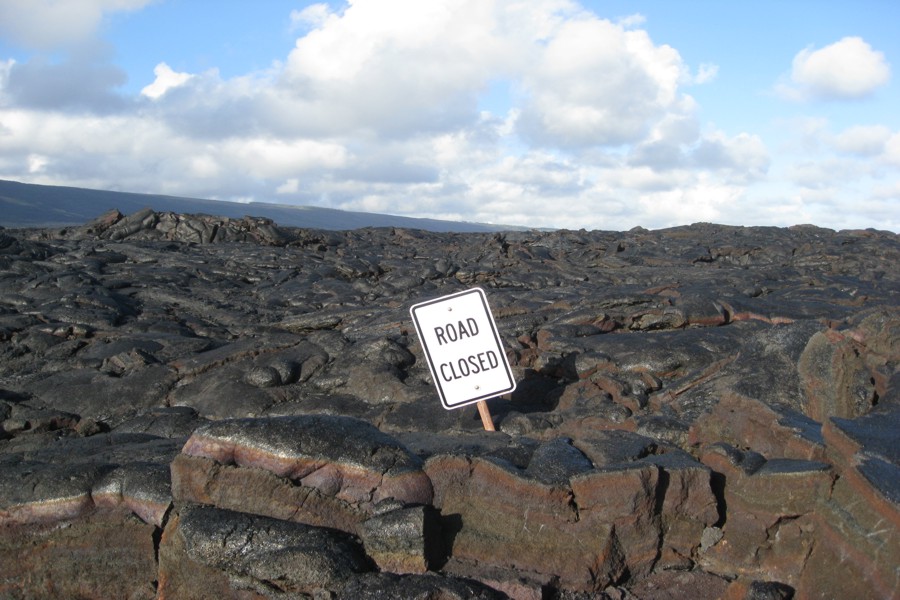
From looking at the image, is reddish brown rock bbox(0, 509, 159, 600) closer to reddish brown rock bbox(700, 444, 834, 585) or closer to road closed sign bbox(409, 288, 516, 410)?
road closed sign bbox(409, 288, 516, 410)

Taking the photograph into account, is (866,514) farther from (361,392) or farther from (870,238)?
(870,238)

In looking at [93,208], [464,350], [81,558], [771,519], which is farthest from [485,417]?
[93,208]

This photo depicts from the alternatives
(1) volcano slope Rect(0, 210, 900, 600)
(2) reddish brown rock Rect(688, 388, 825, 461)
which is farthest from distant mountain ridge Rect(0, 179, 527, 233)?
(2) reddish brown rock Rect(688, 388, 825, 461)

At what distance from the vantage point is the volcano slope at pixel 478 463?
4625 millimetres

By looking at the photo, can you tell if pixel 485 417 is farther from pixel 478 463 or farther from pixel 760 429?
pixel 760 429

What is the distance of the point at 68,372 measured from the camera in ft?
40.6

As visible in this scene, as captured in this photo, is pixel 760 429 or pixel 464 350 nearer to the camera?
pixel 760 429

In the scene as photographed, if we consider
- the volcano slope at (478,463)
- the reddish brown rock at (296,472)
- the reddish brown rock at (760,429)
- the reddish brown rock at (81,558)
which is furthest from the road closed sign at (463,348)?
the reddish brown rock at (81,558)

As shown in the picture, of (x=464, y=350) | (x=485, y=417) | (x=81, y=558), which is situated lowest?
(x=81, y=558)

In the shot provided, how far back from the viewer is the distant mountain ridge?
7150 cm

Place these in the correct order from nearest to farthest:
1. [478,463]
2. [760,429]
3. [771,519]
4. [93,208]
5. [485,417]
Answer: [771,519] → [478,463] → [760,429] → [485,417] → [93,208]

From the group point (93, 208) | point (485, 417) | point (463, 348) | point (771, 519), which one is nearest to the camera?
point (771, 519)

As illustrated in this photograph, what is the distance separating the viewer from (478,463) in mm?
5215

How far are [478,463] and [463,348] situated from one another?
1.89m
